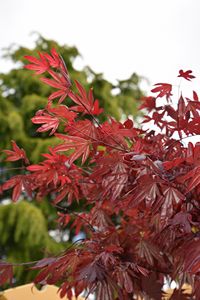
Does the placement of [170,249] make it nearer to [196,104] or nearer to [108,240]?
[108,240]

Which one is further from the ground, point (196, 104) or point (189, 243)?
point (196, 104)

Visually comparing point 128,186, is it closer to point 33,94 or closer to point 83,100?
point 83,100

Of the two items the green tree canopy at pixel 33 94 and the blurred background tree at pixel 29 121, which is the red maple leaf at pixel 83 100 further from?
the green tree canopy at pixel 33 94

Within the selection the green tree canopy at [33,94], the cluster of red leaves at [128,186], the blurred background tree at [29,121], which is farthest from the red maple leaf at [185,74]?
the green tree canopy at [33,94]

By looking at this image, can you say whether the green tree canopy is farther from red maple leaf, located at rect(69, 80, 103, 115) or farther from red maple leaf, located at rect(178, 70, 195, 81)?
red maple leaf, located at rect(69, 80, 103, 115)

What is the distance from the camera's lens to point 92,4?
359cm

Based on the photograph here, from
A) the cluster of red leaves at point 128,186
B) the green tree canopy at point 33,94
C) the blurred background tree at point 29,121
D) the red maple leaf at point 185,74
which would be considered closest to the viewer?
the cluster of red leaves at point 128,186

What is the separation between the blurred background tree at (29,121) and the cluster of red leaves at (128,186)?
2591 millimetres

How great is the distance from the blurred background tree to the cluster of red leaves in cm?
259

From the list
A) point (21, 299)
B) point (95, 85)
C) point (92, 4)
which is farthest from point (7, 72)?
point (21, 299)

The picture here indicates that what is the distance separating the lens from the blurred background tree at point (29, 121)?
3867 millimetres

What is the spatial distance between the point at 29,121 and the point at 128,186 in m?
3.61

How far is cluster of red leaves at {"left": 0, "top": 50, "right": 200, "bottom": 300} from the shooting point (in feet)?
2.37

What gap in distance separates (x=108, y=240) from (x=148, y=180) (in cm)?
31
